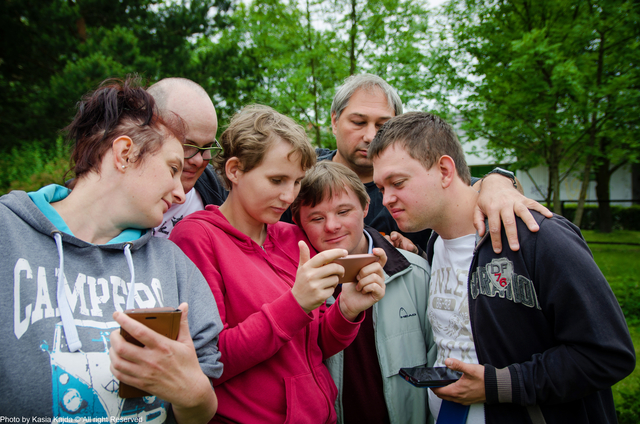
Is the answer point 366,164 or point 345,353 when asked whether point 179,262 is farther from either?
point 366,164

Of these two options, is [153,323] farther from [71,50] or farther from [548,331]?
[71,50]

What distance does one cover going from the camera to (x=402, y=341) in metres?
2.58

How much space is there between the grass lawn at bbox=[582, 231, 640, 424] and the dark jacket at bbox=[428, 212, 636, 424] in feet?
7.56

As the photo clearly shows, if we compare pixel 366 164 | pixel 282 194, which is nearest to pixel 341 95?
pixel 366 164

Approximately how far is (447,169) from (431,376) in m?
1.26

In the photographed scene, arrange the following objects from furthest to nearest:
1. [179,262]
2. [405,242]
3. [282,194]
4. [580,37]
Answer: [580,37], [405,242], [282,194], [179,262]

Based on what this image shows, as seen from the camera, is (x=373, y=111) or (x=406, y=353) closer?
(x=406, y=353)

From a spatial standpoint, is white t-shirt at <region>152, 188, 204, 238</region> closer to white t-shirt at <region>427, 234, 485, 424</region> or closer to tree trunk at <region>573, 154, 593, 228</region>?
white t-shirt at <region>427, 234, 485, 424</region>

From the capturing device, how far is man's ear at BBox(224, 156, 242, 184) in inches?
93.8

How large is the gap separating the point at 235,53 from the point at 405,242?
10.9 meters

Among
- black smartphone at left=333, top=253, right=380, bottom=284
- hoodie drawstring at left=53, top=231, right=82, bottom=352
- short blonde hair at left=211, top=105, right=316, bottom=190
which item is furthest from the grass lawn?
hoodie drawstring at left=53, top=231, right=82, bottom=352

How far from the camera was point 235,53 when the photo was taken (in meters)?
12.1

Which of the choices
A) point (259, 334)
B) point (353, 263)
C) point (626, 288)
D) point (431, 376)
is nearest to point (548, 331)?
point (431, 376)

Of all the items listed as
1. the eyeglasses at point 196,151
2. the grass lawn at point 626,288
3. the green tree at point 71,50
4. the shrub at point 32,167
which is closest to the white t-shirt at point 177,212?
the eyeglasses at point 196,151
